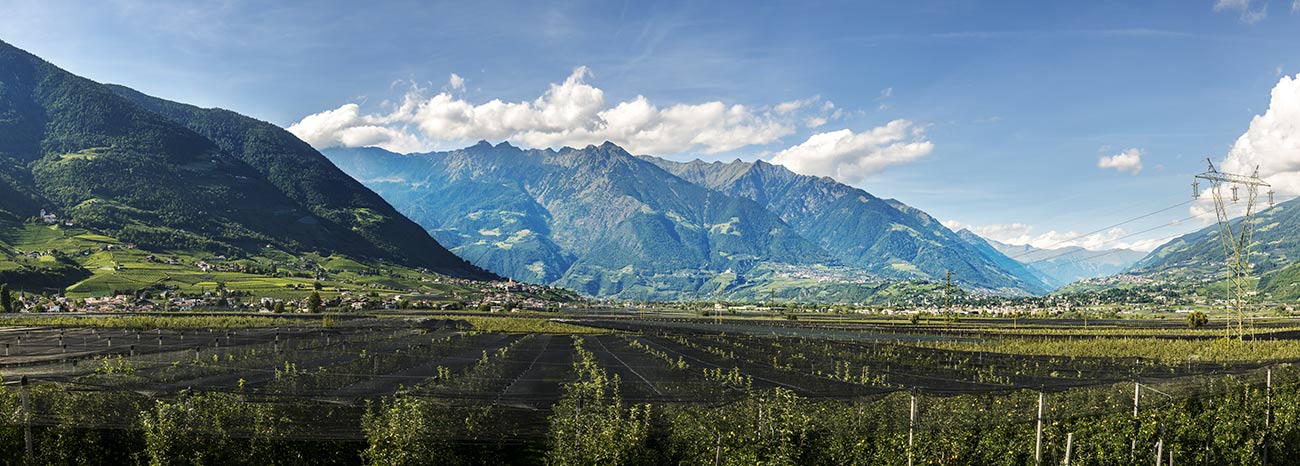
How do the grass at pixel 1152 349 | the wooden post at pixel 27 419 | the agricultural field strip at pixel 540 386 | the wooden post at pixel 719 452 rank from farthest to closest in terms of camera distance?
the grass at pixel 1152 349
the agricultural field strip at pixel 540 386
the wooden post at pixel 719 452
the wooden post at pixel 27 419

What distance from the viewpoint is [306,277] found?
17638 cm

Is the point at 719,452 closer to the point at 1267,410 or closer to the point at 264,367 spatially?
the point at 1267,410

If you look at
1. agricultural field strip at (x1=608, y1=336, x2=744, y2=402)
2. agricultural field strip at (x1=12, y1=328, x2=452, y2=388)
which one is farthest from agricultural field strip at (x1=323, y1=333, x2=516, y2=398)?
agricultural field strip at (x1=608, y1=336, x2=744, y2=402)

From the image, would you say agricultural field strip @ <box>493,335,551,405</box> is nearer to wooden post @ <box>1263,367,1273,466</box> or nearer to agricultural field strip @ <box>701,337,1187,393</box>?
agricultural field strip @ <box>701,337,1187,393</box>

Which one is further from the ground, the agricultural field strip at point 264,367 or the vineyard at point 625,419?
the vineyard at point 625,419

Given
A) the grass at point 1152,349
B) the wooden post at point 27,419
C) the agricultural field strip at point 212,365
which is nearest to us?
A: the wooden post at point 27,419

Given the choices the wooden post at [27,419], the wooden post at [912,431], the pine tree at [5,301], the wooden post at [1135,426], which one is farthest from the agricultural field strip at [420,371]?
the pine tree at [5,301]

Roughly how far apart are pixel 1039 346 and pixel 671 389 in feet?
159

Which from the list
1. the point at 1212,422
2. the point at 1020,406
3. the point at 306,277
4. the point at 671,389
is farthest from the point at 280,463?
the point at 306,277

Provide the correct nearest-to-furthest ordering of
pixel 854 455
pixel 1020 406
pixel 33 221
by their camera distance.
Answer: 1. pixel 854 455
2. pixel 1020 406
3. pixel 33 221

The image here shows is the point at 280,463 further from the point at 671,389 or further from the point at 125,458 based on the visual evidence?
the point at 671,389

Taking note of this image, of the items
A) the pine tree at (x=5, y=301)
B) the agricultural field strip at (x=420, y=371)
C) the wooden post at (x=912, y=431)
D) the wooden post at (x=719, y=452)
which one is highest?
the wooden post at (x=912, y=431)

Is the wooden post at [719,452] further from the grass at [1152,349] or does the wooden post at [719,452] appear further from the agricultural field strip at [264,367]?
the grass at [1152,349]

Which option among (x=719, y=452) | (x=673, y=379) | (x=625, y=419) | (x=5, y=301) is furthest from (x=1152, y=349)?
(x=5, y=301)
